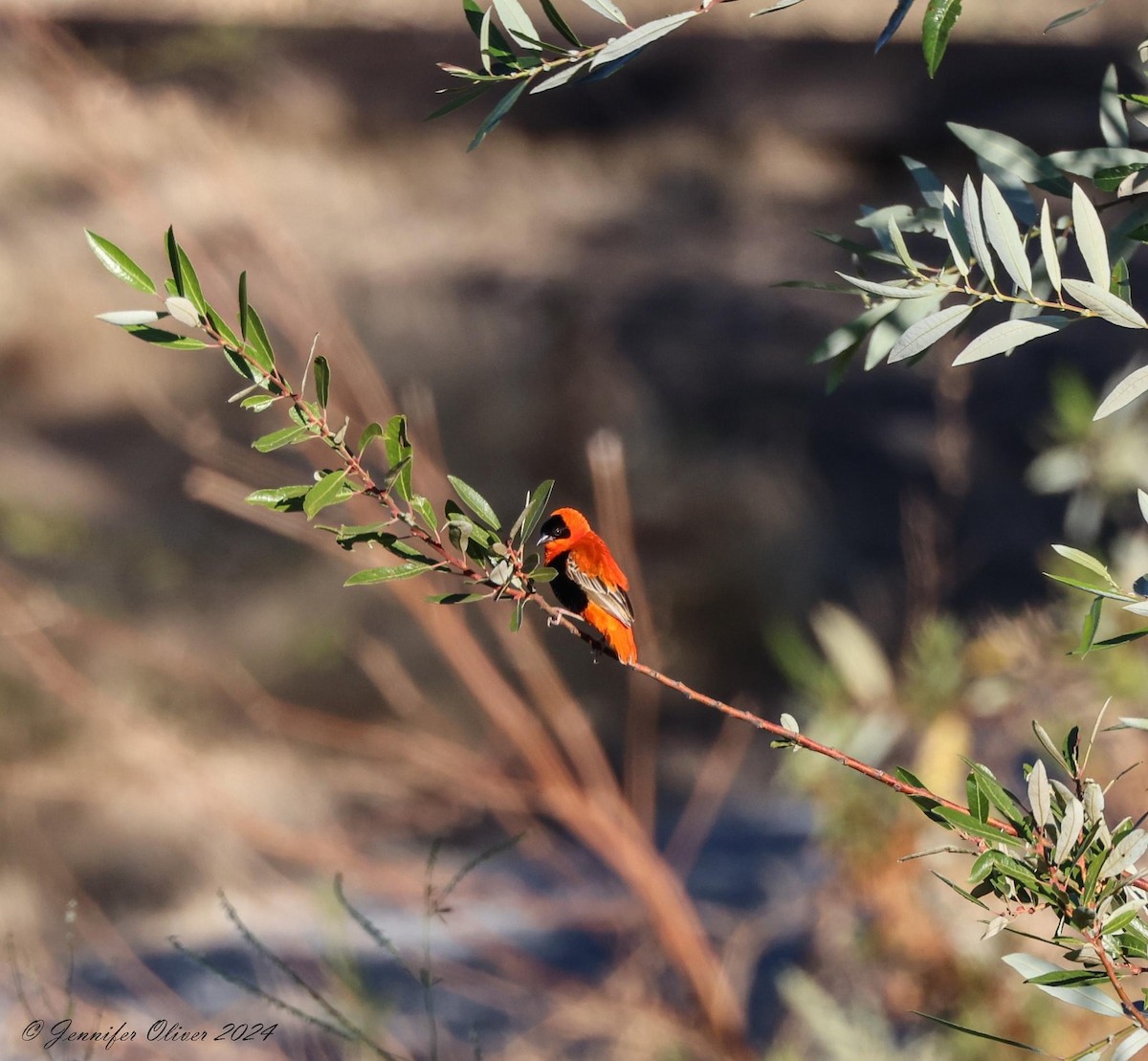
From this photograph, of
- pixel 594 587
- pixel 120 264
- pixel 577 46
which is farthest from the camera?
pixel 594 587

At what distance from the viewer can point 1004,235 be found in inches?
22.1

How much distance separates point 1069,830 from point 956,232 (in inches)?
11.8

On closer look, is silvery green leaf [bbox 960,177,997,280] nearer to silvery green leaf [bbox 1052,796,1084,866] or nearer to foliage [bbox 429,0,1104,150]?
foliage [bbox 429,0,1104,150]

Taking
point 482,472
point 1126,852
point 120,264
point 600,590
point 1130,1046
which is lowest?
point 482,472

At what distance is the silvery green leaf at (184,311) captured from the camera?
500 mm

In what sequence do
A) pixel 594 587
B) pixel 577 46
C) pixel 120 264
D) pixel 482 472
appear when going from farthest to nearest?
pixel 482 472 < pixel 594 587 < pixel 577 46 < pixel 120 264

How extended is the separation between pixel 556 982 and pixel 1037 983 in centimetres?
154

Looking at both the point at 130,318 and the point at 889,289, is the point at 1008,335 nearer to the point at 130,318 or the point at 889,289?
the point at 889,289

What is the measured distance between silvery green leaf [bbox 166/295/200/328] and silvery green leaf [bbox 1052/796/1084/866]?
0.43 metres

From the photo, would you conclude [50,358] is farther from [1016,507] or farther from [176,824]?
[1016,507]

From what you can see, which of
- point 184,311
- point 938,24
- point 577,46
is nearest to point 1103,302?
point 938,24

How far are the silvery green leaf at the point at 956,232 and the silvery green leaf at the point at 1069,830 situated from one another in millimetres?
248

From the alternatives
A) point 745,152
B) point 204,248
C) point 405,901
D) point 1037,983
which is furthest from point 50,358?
point 1037,983

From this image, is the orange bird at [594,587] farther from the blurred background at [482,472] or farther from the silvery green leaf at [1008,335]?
the silvery green leaf at [1008,335]
